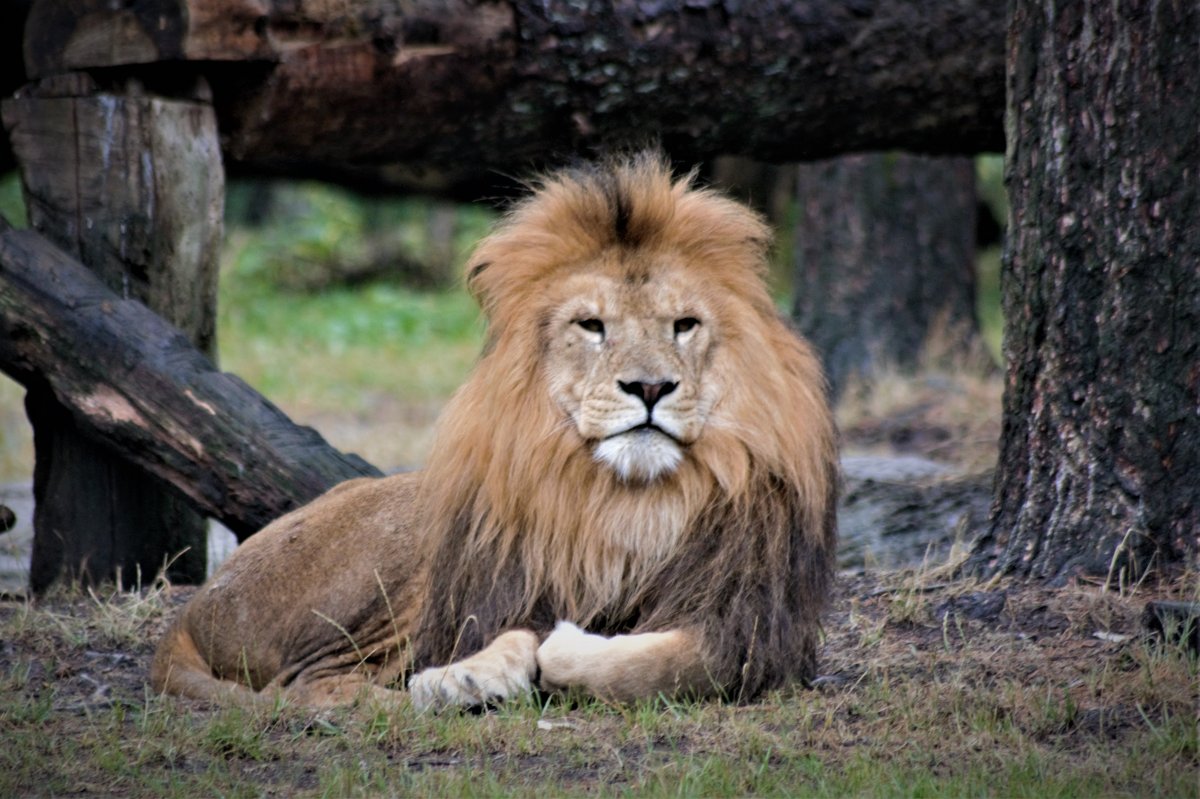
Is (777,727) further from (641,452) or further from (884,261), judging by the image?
(884,261)

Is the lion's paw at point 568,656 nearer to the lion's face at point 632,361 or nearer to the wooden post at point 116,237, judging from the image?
the lion's face at point 632,361

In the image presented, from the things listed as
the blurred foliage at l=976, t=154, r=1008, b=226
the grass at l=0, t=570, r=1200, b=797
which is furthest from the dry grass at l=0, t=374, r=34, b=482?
the blurred foliage at l=976, t=154, r=1008, b=226

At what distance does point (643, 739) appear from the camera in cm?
354

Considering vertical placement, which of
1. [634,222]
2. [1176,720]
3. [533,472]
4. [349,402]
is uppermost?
[634,222]

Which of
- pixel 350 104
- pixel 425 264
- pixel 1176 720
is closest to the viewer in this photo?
pixel 1176 720

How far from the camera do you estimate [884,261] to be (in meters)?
10.1

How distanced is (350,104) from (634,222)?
71.2 inches

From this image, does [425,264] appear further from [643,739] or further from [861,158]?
[643,739]

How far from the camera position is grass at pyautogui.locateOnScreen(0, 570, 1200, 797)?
321cm

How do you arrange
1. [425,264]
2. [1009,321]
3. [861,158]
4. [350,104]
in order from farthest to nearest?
[425,264] < [861,158] < [350,104] < [1009,321]

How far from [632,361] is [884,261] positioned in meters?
6.65

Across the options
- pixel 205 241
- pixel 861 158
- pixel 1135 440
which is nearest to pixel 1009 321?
pixel 1135 440

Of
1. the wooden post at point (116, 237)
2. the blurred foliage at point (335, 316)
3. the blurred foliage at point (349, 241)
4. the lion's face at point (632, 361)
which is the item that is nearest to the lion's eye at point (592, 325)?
the lion's face at point (632, 361)

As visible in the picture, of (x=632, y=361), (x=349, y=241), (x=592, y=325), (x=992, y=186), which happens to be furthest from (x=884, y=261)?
(x=349, y=241)
